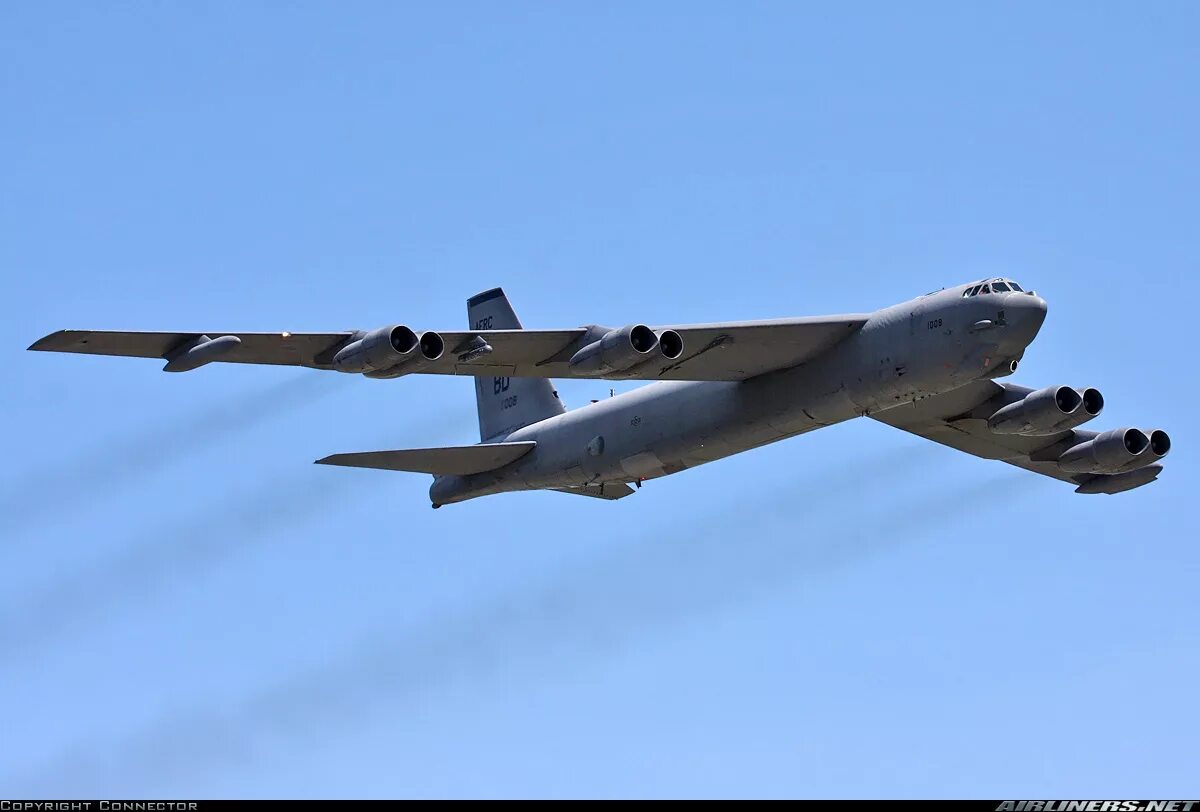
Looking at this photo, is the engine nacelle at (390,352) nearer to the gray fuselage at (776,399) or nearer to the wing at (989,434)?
the gray fuselage at (776,399)

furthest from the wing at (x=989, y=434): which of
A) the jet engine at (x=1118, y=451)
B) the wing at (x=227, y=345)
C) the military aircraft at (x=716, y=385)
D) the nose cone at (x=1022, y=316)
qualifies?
the wing at (x=227, y=345)

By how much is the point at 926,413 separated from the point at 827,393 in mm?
6112

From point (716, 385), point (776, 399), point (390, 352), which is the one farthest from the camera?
point (716, 385)

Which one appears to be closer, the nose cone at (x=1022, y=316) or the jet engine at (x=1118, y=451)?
the nose cone at (x=1022, y=316)

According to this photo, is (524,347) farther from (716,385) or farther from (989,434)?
(989,434)

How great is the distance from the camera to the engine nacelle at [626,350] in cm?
3694

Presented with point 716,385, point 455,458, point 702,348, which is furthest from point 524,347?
point 455,458

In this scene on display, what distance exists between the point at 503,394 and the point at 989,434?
12.3m

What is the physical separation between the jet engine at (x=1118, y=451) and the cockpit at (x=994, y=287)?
324 inches

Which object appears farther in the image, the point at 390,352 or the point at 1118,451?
the point at 1118,451

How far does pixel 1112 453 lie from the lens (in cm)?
4488

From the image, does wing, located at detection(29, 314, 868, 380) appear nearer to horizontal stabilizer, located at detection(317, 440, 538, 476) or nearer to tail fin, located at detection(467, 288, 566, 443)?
horizontal stabilizer, located at detection(317, 440, 538, 476)

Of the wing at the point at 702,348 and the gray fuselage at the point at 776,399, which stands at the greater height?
the wing at the point at 702,348

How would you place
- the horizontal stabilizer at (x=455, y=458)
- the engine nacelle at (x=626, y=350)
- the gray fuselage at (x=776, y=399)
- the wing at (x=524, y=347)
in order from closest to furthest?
the wing at (x=524, y=347) → the engine nacelle at (x=626, y=350) → the gray fuselage at (x=776, y=399) → the horizontal stabilizer at (x=455, y=458)
